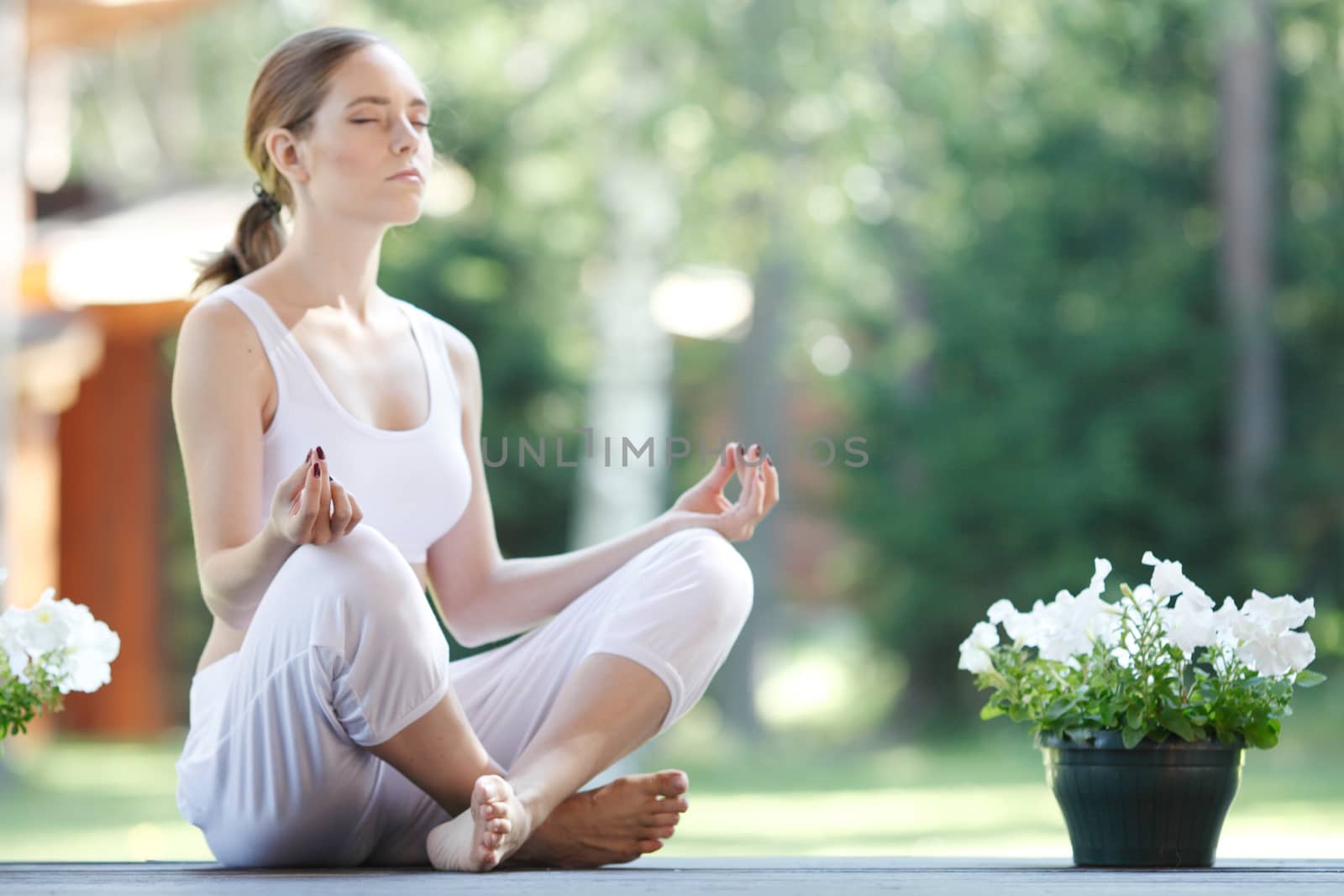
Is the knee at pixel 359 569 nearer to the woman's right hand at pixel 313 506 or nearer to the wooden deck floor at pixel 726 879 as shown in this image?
the woman's right hand at pixel 313 506

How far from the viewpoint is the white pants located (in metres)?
1.83

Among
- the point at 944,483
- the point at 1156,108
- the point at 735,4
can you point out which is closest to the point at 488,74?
the point at 735,4

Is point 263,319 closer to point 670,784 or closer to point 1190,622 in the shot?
point 670,784

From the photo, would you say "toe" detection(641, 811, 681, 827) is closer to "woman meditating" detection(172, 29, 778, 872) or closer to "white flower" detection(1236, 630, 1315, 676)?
"woman meditating" detection(172, 29, 778, 872)

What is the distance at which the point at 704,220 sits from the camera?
353 inches

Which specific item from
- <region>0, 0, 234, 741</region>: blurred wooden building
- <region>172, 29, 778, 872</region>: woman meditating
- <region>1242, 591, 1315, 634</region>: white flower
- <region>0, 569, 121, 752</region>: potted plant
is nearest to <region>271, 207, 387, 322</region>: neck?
<region>172, 29, 778, 872</region>: woman meditating

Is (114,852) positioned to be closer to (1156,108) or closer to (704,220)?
(704,220)

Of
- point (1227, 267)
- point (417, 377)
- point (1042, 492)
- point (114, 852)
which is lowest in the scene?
point (114, 852)

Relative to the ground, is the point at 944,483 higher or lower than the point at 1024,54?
lower

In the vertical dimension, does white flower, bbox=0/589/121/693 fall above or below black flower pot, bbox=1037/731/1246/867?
above

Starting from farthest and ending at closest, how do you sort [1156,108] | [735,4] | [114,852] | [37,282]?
[1156,108]
[735,4]
[37,282]
[114,852]

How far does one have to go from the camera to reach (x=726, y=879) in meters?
1.86

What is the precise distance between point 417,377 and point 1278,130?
7828mm

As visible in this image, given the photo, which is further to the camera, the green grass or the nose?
the green grass
